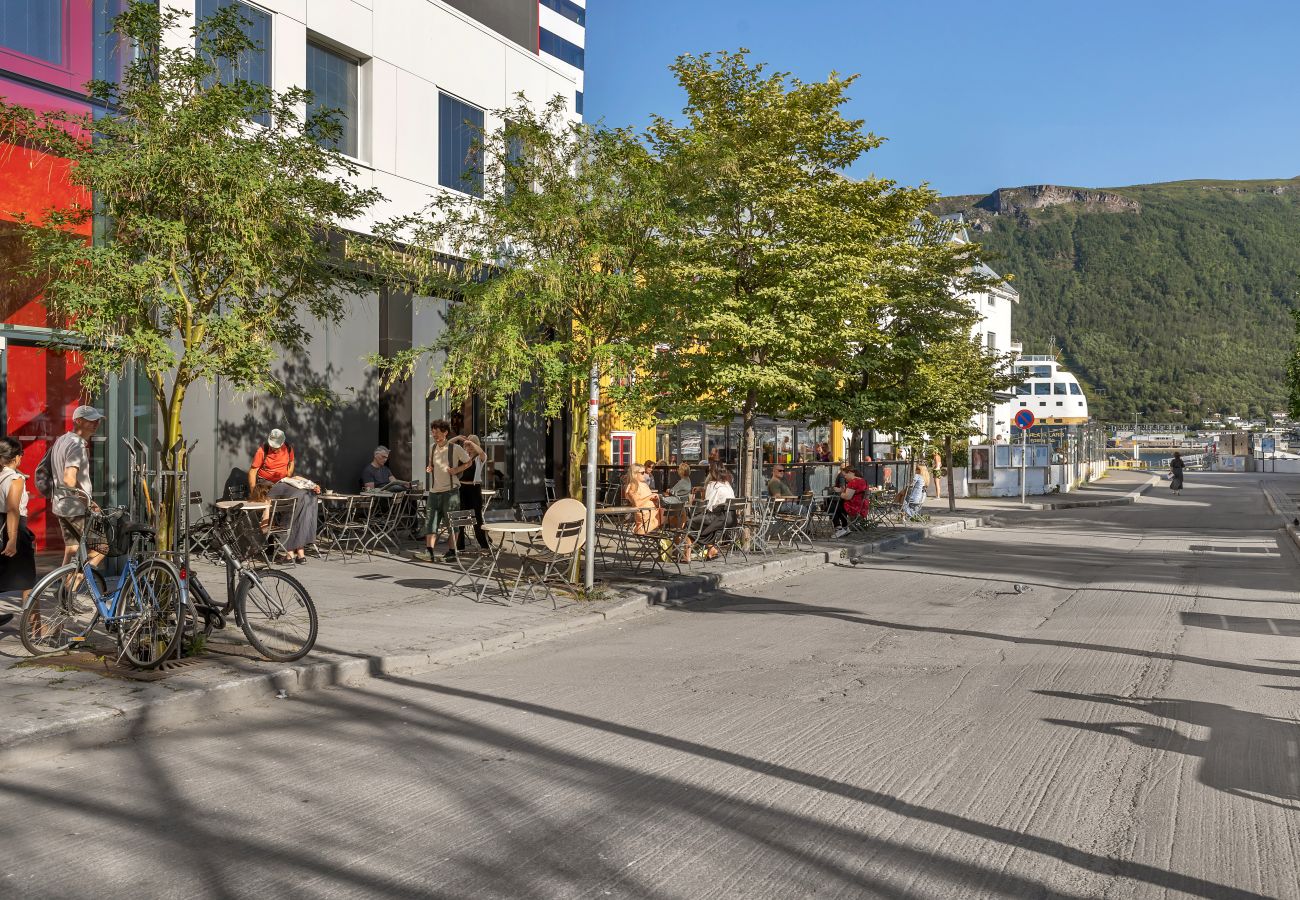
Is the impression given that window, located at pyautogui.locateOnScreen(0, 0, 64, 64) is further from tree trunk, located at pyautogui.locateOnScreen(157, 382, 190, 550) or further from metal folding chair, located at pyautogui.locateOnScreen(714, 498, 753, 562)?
metal folding chair, located at pyautogui.locateOnScreen(714, 498, 753, 562)

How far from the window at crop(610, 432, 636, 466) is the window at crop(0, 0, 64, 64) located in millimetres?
15819

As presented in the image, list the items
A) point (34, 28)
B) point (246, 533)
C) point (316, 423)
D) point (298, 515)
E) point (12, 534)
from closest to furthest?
point (12, 534)
point (34, 28)
point (246, 533)
point (298, 515)
point (316, 423)

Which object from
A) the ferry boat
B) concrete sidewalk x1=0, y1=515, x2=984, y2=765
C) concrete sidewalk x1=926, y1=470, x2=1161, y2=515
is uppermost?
the ferry boat

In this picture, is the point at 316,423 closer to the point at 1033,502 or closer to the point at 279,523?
the point at 279,523

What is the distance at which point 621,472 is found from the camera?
24.6 metres

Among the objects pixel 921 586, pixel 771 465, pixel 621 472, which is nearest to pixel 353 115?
pixel 621 472

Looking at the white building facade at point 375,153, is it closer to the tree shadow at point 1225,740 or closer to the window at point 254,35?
the window at point 254,35

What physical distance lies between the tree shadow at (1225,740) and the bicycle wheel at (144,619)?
5723mm

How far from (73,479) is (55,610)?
3.83 feet

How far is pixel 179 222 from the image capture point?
7.93 metres

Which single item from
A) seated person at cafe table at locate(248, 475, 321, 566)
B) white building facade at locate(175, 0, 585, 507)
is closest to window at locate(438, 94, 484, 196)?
white building facade at locate(175, 0, 585, 507)

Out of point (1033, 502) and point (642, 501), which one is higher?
point (642, 501)

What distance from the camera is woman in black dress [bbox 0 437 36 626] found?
8227 mm

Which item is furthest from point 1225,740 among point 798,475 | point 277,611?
point 798,475
